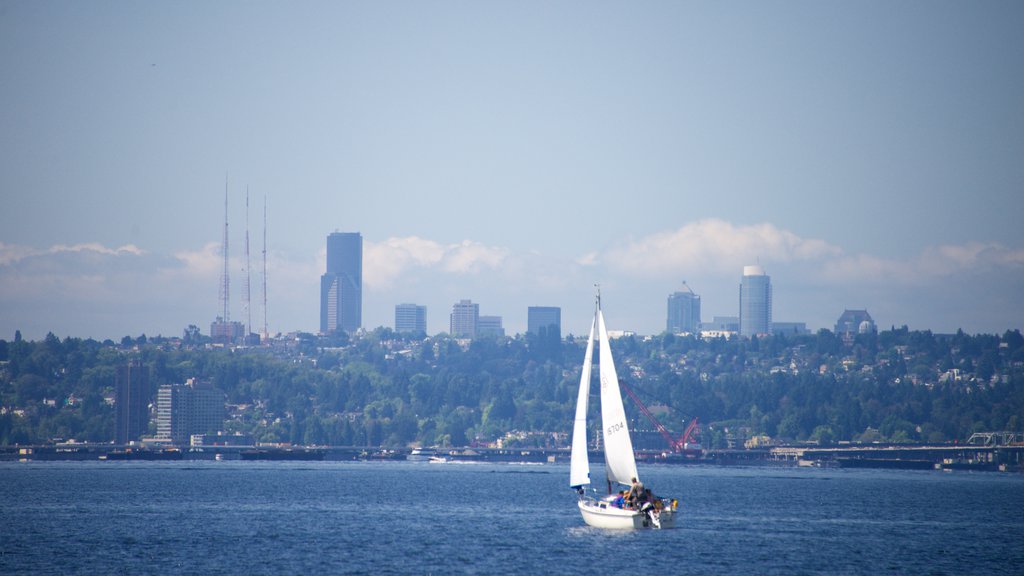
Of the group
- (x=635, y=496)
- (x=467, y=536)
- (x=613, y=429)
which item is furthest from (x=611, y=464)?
(x=467, y=536)

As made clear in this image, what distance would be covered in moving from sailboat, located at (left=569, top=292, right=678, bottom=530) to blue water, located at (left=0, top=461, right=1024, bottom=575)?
1.21 metres

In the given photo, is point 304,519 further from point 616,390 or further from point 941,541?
point 941,541

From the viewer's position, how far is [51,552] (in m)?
88.4

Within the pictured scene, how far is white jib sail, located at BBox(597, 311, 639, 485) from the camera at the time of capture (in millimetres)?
98750

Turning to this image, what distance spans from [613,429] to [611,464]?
2333 mm

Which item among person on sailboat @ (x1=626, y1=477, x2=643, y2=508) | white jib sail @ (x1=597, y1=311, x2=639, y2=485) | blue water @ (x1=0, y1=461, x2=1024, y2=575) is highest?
white jib sail @ (x1=597, y1=311, x2=639, y2=485)

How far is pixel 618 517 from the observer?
96562 mm

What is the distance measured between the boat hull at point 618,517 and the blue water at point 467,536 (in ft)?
2.74

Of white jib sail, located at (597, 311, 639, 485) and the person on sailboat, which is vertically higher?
white jib sail, located at (597, 311, 639, 485)

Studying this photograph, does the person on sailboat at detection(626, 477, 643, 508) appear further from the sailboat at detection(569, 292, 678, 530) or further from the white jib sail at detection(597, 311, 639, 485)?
the white jib sail at detection(597, 311, 639, 485)

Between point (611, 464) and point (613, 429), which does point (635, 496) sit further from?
point (613, 429)

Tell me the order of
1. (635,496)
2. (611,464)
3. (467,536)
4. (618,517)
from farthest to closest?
(467,536), (611,464), (635,496), (618,517)

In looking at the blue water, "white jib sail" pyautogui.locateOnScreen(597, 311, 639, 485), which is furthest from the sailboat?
the blue water

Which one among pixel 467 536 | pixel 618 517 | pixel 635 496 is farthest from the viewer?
pixel 467 536
